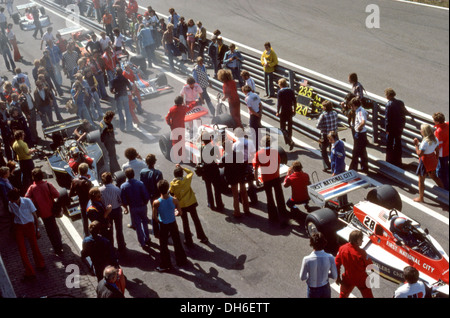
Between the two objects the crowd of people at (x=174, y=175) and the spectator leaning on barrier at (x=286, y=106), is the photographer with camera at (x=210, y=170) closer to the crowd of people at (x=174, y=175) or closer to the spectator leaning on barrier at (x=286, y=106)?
the crowd of people at (x=174, y=175)

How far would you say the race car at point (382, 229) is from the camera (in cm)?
841

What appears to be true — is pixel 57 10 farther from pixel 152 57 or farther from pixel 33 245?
pixel 33 245

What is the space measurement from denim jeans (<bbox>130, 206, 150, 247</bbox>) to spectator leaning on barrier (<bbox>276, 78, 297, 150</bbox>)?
5267 millimetres

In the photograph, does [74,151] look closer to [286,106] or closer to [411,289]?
[286,106]

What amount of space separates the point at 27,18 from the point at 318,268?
2889cm

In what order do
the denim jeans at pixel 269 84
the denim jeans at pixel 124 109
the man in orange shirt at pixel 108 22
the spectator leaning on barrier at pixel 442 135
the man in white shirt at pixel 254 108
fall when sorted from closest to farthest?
the spectator leaning on barrier at pixel 442 135 → the man in white shirt at pixel 254 108 → the denim jeans at pixel 124 109 → the denim jeans at pixel 269 84 → the man in orange shirt at pixel 108 22

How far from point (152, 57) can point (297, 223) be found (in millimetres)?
13378

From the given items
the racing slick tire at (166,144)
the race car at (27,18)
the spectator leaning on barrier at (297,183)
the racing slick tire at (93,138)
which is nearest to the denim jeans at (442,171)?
the spectator leaning on barrier at (297,183)

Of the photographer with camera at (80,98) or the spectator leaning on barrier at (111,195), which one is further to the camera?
the photographer with camera at (80,98)

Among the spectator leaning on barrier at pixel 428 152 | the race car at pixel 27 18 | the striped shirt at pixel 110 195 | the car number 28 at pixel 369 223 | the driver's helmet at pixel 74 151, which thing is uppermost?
the spectator leaning on barrier at pixel 428 152

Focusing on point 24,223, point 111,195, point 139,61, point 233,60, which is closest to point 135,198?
point 111,195

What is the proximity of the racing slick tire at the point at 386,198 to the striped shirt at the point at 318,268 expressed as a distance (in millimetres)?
2698

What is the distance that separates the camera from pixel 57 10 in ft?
108
